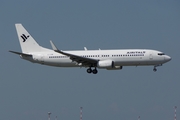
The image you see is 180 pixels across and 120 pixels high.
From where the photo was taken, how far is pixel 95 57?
92.2 meters

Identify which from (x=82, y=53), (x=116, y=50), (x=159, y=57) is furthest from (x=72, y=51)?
(x=159, y=57)

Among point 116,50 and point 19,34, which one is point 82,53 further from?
point 19,34

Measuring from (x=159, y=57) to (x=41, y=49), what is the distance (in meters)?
21.4

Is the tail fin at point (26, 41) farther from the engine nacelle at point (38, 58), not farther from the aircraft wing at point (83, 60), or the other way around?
the aircraft wing at point (83, 60)

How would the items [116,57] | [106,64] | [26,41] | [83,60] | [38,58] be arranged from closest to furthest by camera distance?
[106,64]
[116,57]
[83,60]
[38,58]
[26,41]

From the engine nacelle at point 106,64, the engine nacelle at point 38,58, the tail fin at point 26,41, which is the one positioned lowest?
the engine nacelle at point 106,64

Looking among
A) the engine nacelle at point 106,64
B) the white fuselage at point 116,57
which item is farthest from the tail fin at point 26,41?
the engine nacelle at point 106,64

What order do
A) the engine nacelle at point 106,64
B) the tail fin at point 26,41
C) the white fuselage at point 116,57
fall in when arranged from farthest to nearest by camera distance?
the tail fin at point 26,41 → the engine nacelle at point 106,64 → the white fuselage at point 116,57

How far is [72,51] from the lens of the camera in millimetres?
94312

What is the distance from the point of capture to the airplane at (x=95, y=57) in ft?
292

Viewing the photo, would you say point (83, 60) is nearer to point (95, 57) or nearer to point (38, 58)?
point (95, 57)

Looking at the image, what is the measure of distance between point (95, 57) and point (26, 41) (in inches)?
592

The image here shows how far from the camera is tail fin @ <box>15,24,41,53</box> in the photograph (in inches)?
3871

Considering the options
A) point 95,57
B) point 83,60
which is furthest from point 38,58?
point 95,57
